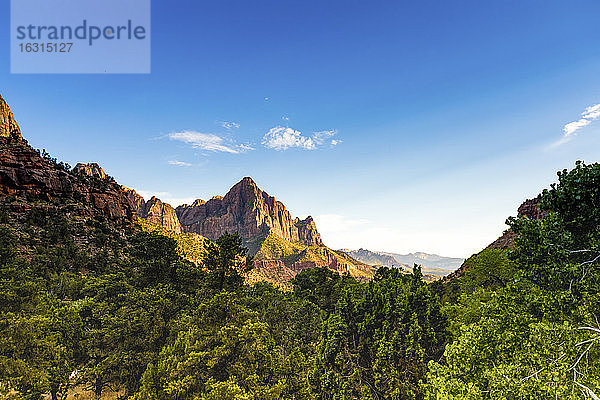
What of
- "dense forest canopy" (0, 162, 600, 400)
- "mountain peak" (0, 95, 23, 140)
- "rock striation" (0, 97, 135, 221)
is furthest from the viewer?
"mountain peak" (0, 95, 23, 140)

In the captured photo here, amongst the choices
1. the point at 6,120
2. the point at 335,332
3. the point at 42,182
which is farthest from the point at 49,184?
the point at 335,332

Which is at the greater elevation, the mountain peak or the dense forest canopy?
the mountain peak

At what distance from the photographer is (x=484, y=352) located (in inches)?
429

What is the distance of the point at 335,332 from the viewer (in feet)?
62.7

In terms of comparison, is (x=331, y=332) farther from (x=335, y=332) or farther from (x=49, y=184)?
(x=49, y=184)

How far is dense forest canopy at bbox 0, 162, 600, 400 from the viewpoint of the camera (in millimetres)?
9609

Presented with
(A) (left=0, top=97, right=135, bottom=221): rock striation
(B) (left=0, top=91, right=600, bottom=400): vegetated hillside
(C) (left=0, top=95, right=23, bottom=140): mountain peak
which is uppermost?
(C) (left=0, top=95, right=23, bottom=140): mountain peak

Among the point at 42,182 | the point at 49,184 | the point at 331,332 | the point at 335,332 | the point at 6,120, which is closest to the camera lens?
the point at 335,332

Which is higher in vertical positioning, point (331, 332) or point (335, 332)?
point (335, 332)

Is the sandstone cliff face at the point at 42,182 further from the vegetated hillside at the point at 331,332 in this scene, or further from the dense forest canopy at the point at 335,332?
the dense forest canopy at the point at 335,332

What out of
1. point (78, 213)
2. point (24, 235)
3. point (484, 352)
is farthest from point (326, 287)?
point (78, 213)

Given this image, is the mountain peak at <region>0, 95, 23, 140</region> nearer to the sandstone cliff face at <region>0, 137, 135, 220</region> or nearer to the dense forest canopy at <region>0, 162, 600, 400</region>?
the sandstone cliff face at <region>0, 137, 135, 220</region>

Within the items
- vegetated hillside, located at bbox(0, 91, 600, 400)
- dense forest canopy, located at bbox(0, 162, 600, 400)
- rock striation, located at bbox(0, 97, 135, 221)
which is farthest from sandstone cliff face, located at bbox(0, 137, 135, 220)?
dense forest canopy, located at bbox(0, 162, 600, 400)

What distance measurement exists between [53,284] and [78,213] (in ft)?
154
